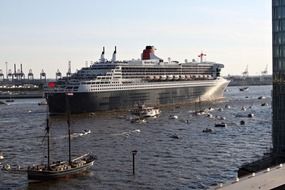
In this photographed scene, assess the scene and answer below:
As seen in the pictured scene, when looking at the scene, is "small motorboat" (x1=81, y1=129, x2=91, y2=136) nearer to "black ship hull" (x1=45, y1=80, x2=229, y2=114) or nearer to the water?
the water

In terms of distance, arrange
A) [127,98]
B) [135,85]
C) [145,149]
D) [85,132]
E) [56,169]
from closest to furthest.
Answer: [56,169]
[145,149]
[85,132]
[127,98]
[135,85]

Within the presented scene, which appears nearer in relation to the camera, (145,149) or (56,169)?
(56,169)

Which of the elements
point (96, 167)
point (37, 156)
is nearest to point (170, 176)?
point (96, 167)

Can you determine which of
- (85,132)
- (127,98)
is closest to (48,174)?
(85,132)

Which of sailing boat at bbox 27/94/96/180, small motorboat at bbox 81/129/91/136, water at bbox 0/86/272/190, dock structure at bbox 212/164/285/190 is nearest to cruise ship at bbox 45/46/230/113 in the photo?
water at bbox 0/86/272/190

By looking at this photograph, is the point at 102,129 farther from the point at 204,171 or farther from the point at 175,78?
the point at 175,78

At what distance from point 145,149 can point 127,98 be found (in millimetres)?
62944

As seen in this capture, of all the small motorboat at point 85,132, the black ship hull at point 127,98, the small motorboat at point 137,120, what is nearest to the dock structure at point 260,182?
the small motorboat at point 85,132

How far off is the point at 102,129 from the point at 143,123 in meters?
12.7

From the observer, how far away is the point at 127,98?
128 meters

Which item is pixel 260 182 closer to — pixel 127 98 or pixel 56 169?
pixel 56 169

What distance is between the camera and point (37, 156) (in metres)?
60.3

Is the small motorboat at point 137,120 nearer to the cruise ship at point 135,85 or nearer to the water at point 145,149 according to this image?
the water at point 145,149

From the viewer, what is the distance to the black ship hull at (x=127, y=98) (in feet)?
376
